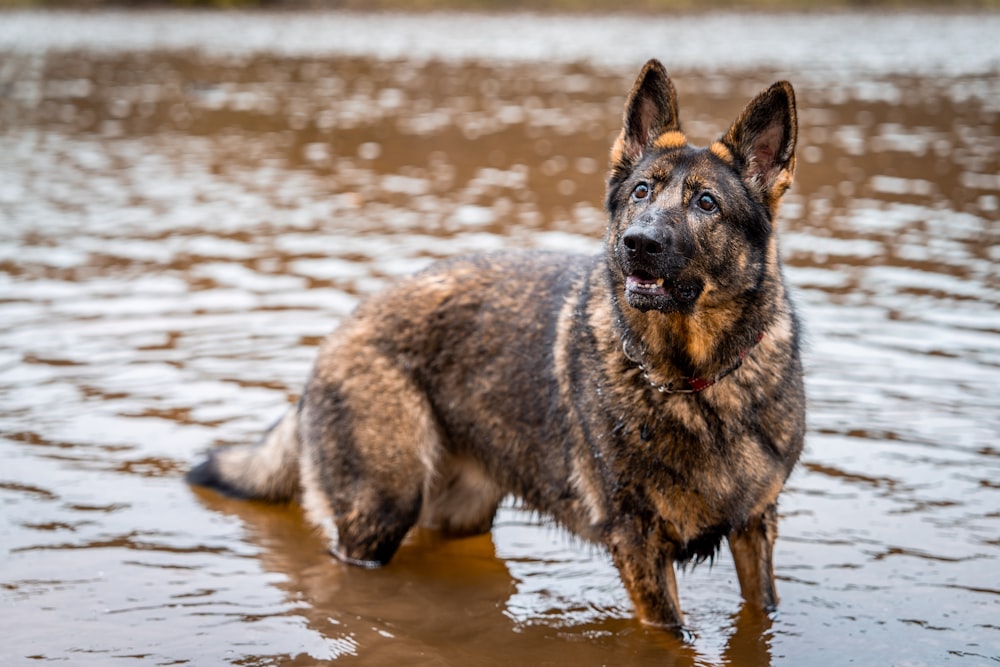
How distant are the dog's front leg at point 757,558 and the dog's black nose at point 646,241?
143 centimetres

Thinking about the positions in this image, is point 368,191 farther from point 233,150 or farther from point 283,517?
point 283,517

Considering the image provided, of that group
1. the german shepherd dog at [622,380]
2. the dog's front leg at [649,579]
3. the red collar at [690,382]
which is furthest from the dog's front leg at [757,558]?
the red collar at [690,382]

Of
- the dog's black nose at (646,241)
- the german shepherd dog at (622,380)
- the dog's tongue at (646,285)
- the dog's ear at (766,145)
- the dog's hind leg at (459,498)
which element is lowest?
the dog's hind leg at (459,498)

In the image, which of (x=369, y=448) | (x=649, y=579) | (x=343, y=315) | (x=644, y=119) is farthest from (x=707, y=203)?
(x=343, y=315)

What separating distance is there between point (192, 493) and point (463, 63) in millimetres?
28882

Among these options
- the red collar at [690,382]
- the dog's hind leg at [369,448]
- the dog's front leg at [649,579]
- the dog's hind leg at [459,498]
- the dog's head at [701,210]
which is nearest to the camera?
the dog's head at [701,210]

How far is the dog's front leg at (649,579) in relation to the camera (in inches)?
204

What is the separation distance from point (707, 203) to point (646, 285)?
46 cm

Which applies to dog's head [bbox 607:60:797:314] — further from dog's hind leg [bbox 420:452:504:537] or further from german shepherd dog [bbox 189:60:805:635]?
dog's hind leg [bbox 420:452:504:537]

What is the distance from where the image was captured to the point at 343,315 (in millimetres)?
10094

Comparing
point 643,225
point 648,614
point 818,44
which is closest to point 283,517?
point 648,614

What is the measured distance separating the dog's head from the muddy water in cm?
168

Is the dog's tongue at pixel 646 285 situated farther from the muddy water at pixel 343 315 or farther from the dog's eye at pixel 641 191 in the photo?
the muddy water at pixel 343 315

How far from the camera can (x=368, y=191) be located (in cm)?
1549
